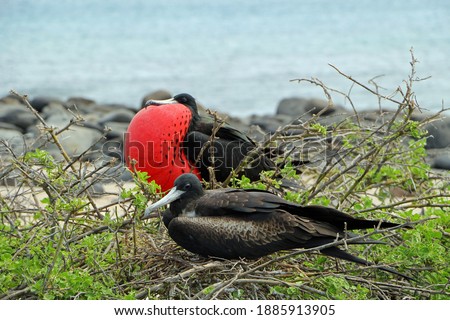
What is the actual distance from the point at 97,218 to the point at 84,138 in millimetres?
5188

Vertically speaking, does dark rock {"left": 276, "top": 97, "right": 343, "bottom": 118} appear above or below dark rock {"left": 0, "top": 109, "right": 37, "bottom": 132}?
below

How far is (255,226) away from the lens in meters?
3.56

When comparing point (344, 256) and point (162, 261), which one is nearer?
point (344, 256)

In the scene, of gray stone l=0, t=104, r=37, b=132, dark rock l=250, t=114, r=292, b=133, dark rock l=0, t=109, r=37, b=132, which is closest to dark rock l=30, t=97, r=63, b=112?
gray stone l=0, t=104, r=37, b=132

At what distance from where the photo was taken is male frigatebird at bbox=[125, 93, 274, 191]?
4449 mm

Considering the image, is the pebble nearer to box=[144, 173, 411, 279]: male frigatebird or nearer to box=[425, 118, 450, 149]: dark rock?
box=[425, 118, 450, 149]: dark rock

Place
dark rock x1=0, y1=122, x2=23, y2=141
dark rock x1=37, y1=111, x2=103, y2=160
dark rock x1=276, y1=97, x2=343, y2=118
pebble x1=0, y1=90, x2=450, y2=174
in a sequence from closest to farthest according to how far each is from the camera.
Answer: pebble x1=0, y1=90, x2=450, y2=174 < dark rock x1=37, y1=111, x2=103, y2=160 < dark rock x1=0, y1=122, x2=23, y2=141 < dark rock x1=276, y1=97, x2=343, y2=118

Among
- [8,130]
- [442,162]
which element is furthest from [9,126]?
[442,162]

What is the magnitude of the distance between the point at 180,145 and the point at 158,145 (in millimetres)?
155

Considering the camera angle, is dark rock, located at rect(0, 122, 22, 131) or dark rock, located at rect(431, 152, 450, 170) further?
dark rock, located at rect(0, 122, 22, 131)

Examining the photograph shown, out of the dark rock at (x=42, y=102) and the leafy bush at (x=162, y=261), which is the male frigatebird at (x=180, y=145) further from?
the dark rock at (x=42, y=102)

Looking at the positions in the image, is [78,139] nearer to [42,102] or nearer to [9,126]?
[9,126]

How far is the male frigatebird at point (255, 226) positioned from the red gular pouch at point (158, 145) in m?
0.82

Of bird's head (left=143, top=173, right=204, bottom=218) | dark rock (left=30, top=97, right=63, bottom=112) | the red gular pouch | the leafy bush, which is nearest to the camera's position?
the leafy bush
